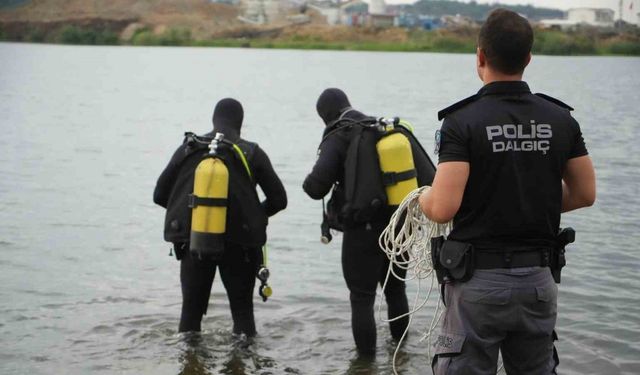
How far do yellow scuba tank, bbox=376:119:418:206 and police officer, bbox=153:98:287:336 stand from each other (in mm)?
916

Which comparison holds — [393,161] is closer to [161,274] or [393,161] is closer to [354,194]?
[354,194]

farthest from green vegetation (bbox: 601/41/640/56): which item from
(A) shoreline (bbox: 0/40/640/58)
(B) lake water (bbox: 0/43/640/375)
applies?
(B) lake water (bbox: 0/43/640/375)

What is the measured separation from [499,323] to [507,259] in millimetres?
290

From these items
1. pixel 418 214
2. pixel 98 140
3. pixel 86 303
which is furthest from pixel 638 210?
pixel 98 140

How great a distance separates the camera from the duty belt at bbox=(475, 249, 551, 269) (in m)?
4.48

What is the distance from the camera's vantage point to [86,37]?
533 ft

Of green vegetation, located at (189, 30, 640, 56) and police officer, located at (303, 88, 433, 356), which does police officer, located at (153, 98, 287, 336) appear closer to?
police officer, located at (303, 88, 433, 356)

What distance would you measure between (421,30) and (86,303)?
13948 cm

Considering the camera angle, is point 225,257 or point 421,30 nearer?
point 225,257

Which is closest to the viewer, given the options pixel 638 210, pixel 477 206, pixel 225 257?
pixel 477 206

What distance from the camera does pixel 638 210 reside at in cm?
1694

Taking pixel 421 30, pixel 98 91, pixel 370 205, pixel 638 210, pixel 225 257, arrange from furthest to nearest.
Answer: pixel 421 30 < pixel 98 91 < pixel 638 210 < pixel 225 257 < pixel 370 205

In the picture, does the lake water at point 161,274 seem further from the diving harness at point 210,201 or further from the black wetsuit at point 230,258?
the diving harness at point 210,201

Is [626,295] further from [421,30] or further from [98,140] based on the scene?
[421,30]
